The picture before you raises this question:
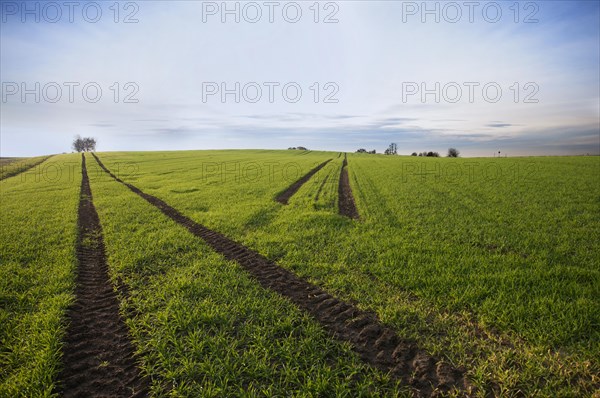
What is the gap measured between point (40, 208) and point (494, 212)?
28.1 metres

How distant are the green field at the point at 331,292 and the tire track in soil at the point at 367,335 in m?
0.21

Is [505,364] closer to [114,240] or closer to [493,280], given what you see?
[493,280]

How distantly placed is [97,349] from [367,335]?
17.5ft

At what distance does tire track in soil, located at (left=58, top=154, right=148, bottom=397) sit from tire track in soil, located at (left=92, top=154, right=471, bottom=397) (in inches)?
135

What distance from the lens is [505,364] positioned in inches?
182

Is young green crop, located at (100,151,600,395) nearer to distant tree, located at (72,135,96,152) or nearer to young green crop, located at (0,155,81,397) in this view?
young green crop, located at (0,155,81,397)

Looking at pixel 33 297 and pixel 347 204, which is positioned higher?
pixel 347 204

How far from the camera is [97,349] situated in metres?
5.16
